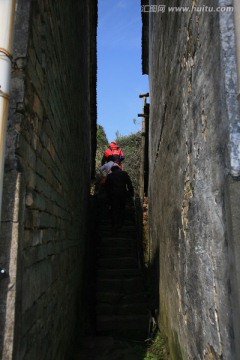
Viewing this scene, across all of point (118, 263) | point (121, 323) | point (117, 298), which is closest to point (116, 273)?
point (118, 263)

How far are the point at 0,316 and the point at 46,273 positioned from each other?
3.24 ft

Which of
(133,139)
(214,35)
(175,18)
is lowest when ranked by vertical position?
(214,35)

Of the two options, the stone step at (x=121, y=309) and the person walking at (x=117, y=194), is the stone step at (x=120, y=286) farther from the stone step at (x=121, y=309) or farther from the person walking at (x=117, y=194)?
the person walking at (x=117, y=194)

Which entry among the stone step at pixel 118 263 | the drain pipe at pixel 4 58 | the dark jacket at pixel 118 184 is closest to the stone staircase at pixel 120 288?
the stone step at pixel 118 263

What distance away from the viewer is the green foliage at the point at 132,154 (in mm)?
14516

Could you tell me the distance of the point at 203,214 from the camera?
2.34m

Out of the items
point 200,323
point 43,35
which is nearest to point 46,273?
point 200,323

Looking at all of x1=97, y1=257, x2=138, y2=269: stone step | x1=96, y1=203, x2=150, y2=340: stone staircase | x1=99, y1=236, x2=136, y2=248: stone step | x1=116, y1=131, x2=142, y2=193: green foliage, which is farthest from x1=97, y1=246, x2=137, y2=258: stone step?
x1=116, y1=131, x2=142, y2=193: green foliage

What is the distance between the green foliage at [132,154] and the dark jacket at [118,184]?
4808 mm

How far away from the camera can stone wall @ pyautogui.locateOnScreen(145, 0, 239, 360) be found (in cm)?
183

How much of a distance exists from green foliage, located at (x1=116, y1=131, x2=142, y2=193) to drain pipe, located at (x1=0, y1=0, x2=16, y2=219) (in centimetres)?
1120

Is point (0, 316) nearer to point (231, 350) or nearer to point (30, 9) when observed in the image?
point (231, 350)

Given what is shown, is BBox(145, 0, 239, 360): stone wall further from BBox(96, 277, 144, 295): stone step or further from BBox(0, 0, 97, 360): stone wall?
BBox(96, 277, 144, 295): stone step

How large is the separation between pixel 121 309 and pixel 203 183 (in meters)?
4.08
